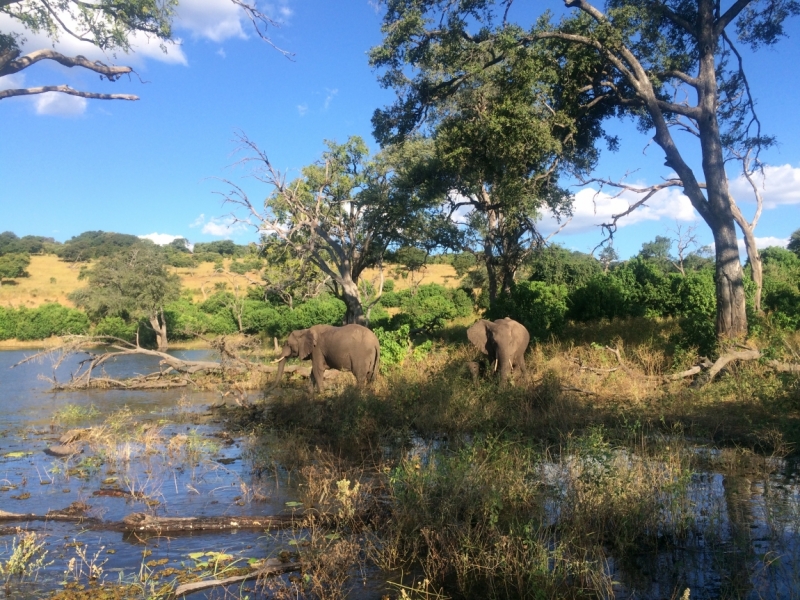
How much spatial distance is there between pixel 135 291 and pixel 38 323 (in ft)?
25.2

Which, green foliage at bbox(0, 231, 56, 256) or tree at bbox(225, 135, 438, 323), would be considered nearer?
tree at bbox(225, 135, 438, 323)

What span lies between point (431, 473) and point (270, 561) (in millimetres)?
1691

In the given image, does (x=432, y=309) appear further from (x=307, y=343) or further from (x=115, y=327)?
(x=115, y=327)

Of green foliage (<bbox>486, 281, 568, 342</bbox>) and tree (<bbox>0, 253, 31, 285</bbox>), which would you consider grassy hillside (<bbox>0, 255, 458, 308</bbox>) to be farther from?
green foliage (<bbox>486, 281, 568, 342</bbox>)

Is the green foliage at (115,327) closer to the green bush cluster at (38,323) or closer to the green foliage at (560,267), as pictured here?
the green bush cluster at (38,323)

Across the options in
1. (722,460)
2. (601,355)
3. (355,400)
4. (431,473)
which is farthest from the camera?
(601,355)

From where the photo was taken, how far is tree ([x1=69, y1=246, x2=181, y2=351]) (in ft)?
124

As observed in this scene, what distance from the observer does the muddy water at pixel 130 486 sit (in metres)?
6.06

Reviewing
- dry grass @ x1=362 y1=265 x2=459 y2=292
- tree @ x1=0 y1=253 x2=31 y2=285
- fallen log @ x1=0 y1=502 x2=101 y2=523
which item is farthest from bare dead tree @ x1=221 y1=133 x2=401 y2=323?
tree @ x1=0 y1=253 x2=31 y2=285

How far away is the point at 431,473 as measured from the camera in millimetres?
6438

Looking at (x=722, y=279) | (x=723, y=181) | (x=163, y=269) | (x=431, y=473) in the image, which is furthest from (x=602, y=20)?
(x=163, y=269)

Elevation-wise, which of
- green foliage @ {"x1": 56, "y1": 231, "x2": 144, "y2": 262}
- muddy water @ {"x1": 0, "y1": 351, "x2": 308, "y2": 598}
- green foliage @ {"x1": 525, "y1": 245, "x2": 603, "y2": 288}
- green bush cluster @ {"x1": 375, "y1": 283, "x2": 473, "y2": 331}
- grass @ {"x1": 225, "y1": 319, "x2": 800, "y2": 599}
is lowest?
muddy water @ {"x1": 0, "y1": 351, "x2": 308, "y2": 598}

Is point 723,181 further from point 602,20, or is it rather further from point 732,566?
point 732,566

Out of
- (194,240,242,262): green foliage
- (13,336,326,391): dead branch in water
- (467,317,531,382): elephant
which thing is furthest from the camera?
(194,240,242,262): green foliage
